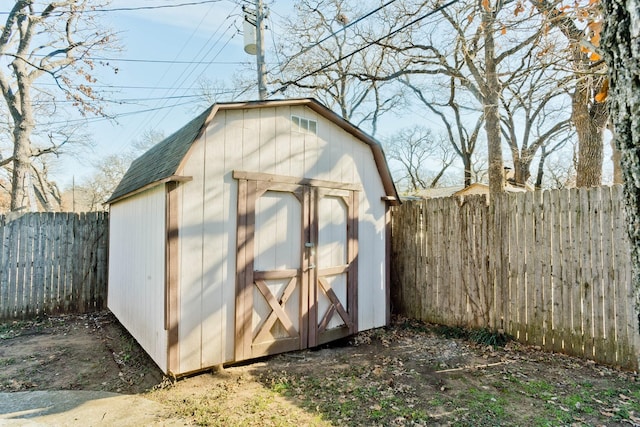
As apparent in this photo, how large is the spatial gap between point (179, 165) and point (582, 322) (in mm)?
4910

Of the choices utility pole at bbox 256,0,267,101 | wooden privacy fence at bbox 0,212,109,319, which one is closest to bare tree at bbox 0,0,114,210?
wooden privacy fence at bbox 0,212,109,319

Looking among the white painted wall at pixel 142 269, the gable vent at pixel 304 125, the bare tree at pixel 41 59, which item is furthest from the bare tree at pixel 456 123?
the white painted wall at pixel 142 269

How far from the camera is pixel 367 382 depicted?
12.3 ft

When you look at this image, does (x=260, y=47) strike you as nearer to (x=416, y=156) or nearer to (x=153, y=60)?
(x=153, y=60)

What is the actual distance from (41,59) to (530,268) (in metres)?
12.2

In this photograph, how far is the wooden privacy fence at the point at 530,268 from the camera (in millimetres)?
3887

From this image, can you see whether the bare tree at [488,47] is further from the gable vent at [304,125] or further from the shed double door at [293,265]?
the shed double door at [293,265]

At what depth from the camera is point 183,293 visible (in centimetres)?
379

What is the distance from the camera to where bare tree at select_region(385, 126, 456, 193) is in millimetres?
23812

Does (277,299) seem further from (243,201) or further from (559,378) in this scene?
(559,378)

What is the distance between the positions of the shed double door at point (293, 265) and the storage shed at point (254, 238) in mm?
14

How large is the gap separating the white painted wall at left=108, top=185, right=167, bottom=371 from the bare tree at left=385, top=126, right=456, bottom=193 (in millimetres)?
20052

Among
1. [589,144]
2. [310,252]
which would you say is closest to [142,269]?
[310,252]

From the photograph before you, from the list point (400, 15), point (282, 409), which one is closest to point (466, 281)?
point (282, 409)
